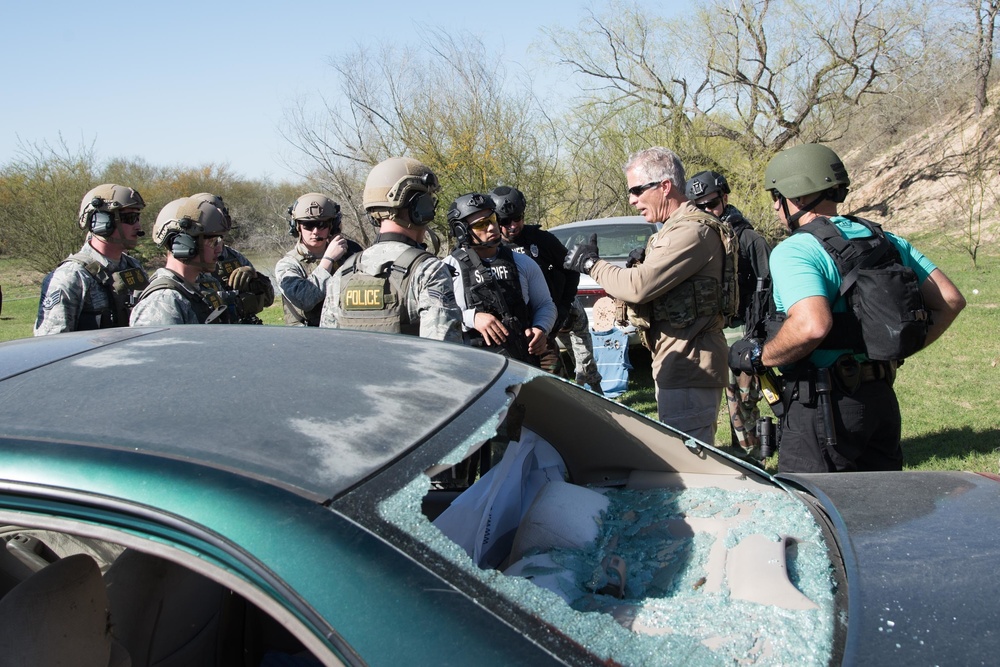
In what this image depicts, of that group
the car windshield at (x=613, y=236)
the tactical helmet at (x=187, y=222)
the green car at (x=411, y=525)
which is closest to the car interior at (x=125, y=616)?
the green car at (x=411, y=525)

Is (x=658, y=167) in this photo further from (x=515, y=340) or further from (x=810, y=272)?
(x=515, y=340)

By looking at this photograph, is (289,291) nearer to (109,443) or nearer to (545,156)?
(109,443)

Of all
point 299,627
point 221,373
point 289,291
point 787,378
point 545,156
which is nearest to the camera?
point 299,627

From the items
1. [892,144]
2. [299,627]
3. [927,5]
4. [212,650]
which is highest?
[927,5]

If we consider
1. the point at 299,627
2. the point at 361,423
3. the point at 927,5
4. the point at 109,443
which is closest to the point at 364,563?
the point at 299,627

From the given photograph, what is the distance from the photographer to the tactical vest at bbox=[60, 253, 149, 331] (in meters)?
4.57

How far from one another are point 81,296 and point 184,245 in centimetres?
120

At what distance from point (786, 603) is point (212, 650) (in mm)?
1368

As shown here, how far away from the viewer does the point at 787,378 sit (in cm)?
318

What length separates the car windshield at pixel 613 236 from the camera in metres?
8.31

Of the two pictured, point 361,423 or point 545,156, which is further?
point 545,156

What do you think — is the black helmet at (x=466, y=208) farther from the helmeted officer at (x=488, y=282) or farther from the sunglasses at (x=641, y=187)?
the sunglasses at (x=641, y=187)

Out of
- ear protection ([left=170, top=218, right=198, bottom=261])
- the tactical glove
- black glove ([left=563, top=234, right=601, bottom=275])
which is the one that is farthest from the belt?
the tactical glove

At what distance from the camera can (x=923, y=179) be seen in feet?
84.6
